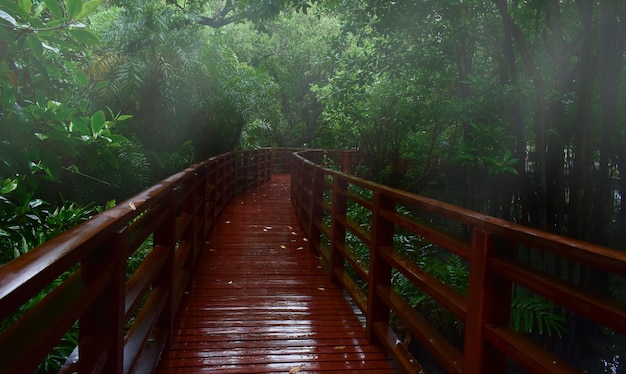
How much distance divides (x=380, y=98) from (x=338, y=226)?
31.8 feet

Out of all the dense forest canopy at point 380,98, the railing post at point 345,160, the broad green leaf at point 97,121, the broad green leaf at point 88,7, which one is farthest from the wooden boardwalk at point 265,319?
the railing post at point 345,160

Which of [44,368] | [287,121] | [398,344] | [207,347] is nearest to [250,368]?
[207,347]

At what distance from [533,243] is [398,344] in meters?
1.64

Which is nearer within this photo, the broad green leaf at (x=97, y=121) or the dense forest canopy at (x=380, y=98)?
the broad green leaf at (x=97, y=121)

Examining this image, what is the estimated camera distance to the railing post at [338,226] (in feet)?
15.9

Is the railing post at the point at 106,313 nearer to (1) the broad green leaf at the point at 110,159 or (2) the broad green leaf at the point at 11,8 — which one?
(1) the broad green leaf at the point at 110,159

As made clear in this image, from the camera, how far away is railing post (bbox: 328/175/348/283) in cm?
486

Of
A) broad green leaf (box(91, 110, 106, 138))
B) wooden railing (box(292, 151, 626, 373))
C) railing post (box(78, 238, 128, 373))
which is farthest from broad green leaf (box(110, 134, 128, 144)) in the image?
wooden railing (box(292, 151, 626, 373))

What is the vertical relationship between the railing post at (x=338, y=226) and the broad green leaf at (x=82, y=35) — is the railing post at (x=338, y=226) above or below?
below

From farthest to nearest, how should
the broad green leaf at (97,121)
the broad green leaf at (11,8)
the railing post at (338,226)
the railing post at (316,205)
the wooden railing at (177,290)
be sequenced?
the railing post at (316,205) → the railing post at (338,226) → the broad green leaf at (97,121) → the broad green leaf at (11,8) → the wooden railing at (177,290)

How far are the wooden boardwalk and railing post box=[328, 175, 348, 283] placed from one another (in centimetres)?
20

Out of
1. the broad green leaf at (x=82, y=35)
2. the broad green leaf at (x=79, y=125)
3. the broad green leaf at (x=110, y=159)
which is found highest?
the broad green leaf at (x=82, y=35)

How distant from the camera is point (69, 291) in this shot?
1496mm

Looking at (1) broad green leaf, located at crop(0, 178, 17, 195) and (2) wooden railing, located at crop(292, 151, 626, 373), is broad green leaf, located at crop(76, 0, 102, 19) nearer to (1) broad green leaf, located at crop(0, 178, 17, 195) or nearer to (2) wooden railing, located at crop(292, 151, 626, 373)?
(1) broad green leaf, located at crop(0, 178, 17, 195)
